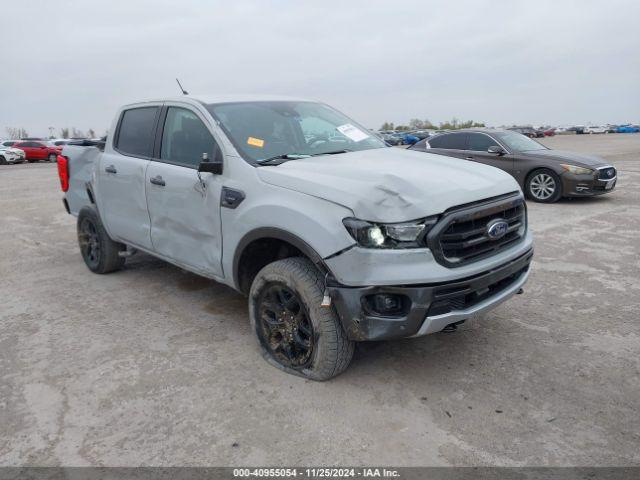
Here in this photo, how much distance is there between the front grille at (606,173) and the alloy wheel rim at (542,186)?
0.81 metres

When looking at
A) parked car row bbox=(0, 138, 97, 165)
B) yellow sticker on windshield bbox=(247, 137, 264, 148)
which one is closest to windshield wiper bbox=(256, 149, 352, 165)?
yellow sticker on windshield bbox=(247, 137, 264, 148)

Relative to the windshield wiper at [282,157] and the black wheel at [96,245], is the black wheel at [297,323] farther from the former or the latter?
the black wheel at [96,245]

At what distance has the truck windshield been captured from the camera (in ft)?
12.2

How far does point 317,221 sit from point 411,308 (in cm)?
73

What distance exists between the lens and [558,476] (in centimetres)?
239

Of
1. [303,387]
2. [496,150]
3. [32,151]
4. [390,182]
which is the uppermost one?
[390,182]

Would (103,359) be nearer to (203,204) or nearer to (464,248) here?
(203,204)

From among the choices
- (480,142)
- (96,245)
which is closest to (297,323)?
(96,245)

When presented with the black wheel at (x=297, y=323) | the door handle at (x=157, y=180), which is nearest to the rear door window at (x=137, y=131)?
the door handle at (x=157, y=180)

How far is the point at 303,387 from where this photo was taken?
320 cm

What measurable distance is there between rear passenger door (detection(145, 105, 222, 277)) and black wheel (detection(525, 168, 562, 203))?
780cm

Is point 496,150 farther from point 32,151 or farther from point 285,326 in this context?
point 32,151

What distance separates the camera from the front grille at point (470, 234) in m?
2.84

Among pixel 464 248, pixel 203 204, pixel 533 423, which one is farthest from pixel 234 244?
pixel 533 423
